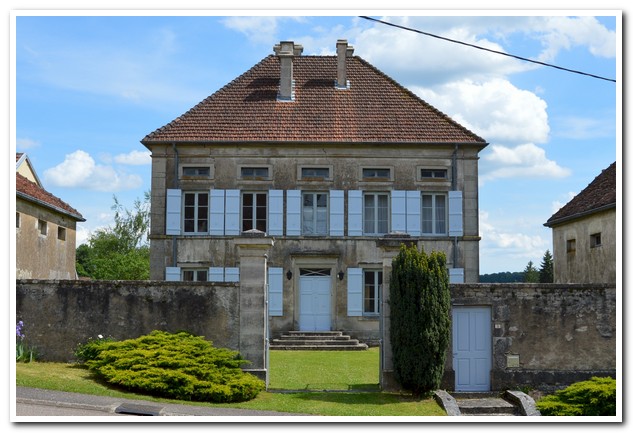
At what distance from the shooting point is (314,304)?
2361 cm

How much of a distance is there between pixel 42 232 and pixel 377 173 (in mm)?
10159

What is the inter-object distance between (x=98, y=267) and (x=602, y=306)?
3884 centimetres

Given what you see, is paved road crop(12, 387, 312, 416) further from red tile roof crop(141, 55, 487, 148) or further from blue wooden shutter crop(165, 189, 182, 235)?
red tile roof crop(141, 55, 487, 148)

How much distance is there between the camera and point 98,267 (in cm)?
4800

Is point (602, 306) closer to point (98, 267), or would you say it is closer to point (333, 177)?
point (333, 177)

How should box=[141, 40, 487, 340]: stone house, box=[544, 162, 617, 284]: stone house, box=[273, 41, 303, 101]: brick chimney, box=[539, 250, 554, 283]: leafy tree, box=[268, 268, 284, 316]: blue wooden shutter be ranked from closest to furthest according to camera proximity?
box=[544, 162, 617, 284]: stone house, box=[268, 268, 284, 316]: blue wooden shutter, box=[141, 40, 487, 340]: stone house, box=[273, 41, 303, 101]: brick chimney, box=[539, 250, 554, 283]: leafy tree

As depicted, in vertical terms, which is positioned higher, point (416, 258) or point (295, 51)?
point (295, 51)

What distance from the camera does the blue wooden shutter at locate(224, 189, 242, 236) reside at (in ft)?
77.7

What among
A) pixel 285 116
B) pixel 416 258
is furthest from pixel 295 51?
pixel 416 258

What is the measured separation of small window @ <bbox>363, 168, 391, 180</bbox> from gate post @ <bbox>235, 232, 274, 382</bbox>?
11.0 m

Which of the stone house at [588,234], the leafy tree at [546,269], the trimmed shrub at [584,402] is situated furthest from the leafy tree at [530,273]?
the trimmed shrub at [584,402]

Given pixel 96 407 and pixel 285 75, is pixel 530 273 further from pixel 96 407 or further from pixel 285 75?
pixel 96 407

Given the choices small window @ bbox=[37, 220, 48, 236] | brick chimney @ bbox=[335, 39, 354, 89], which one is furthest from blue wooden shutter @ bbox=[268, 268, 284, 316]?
brick chimney @ bbox=[335, 39, 354, 89]
